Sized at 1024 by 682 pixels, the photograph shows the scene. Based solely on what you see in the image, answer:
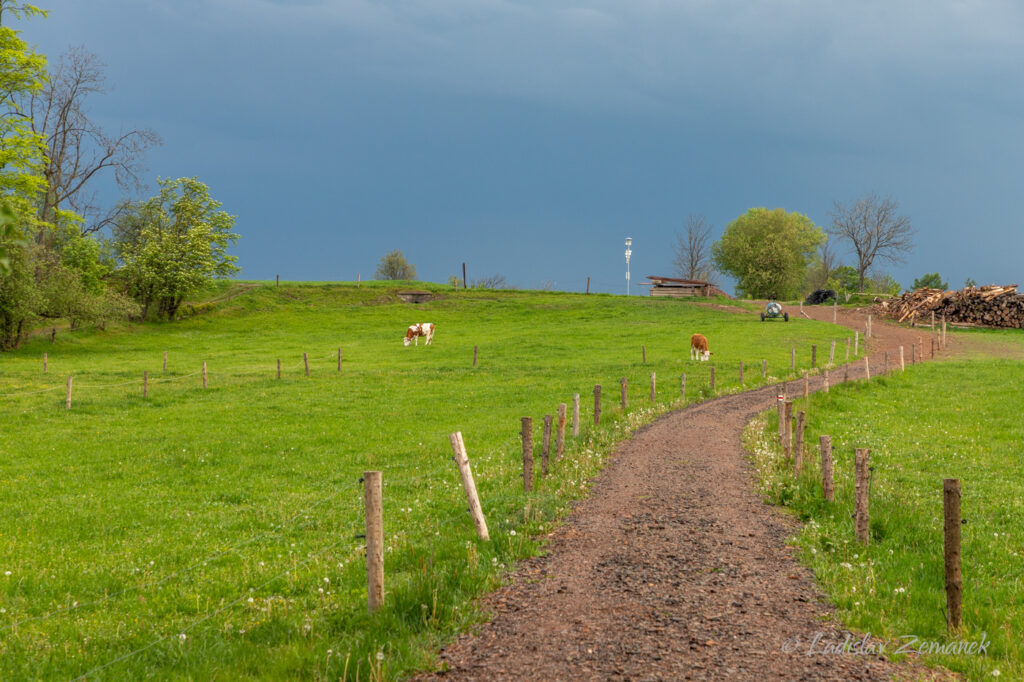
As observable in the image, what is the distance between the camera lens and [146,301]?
71.8m

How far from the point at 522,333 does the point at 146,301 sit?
40.1m

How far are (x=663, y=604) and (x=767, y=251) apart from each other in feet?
345

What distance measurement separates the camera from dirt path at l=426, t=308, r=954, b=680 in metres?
7.50

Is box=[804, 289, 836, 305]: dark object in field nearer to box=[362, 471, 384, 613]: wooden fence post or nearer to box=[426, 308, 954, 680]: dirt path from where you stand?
box=[426, 308, 954, 680]: dirt path

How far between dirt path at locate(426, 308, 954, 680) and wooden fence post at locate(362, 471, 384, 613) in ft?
4.18

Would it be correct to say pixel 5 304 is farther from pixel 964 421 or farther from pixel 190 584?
pixel 964 421

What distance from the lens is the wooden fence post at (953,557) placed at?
8711 mm

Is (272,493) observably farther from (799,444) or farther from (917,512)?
(917,512)

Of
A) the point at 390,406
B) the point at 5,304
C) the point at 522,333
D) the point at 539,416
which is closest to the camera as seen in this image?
the point at 539,416

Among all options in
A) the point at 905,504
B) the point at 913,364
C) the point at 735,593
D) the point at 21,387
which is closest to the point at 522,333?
the point at 913,364

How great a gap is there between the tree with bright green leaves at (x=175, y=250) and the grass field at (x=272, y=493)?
1653cm

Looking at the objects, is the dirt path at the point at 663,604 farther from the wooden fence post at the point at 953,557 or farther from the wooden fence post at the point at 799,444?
the wooden fence post at the point at 799,444

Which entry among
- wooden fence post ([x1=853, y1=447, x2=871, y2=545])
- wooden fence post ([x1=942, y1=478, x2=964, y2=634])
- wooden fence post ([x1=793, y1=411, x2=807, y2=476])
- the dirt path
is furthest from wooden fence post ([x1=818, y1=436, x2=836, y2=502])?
wooden fence post ([x1=942, y1=478, x2=964, y2=634])

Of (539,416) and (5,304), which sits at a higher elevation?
(5,304)
